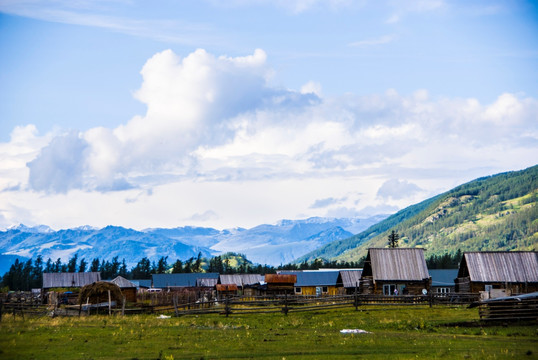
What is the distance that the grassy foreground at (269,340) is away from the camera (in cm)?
2581

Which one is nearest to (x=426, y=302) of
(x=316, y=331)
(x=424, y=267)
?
(x=424, y=267)

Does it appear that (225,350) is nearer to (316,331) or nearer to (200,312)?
(316,331)

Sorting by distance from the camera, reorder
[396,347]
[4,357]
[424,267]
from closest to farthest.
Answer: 1. [4,357]
2. [396,347]
3. [424,267]

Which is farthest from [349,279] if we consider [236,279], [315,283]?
[236,279]

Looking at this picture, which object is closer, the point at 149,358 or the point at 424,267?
the point at 149,358

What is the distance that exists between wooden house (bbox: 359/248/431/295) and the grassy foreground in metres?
29.3

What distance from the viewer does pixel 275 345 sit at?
29172mm

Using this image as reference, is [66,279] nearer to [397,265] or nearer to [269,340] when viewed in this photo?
[397,265]

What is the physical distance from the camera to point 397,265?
75.4m

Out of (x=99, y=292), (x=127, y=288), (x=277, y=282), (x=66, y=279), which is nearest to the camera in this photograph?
(x=99, y=292)

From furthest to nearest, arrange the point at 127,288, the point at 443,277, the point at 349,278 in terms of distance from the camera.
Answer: the point at 443,277, the point at 349,278, the point at 127,288

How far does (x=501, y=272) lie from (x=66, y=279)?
85.7 m

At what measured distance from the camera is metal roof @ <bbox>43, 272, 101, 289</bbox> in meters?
121

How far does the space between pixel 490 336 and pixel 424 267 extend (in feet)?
150
